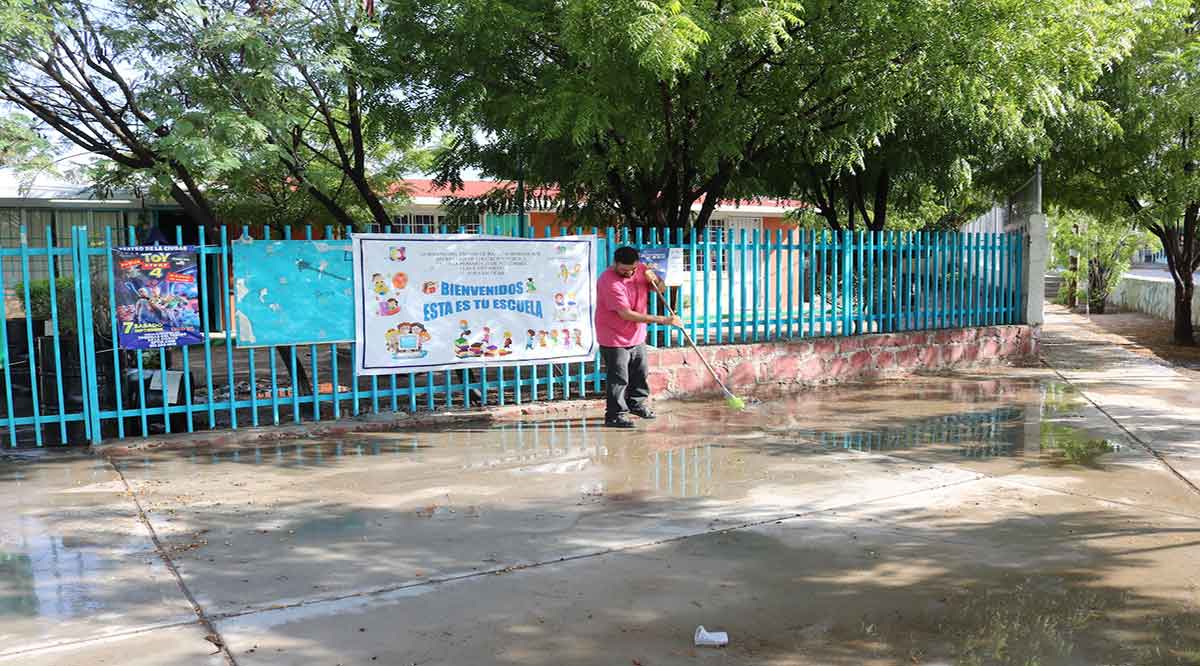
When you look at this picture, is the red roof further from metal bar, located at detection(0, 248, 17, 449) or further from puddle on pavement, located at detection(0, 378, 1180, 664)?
metal bar, located at detection(0, 248, 17, 449)

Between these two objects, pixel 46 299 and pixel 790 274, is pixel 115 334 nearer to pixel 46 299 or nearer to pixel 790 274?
pixel 790 274

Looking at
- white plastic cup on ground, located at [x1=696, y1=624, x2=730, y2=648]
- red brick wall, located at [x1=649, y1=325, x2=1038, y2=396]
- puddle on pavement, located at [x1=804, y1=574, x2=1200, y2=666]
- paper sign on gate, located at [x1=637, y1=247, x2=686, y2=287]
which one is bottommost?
puddle on pavement, located at [x1=804, y1=574, x2=1200, y2=666]

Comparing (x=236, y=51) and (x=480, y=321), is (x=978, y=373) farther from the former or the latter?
(x=236, y=51)

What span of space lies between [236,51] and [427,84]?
2.20 metres

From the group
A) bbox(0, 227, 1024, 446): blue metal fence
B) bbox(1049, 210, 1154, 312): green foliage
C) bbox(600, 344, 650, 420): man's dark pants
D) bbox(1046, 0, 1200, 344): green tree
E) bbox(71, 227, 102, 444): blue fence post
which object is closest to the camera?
bbox(71, 227, 102, 444): blue fence post

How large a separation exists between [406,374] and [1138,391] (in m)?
8.03

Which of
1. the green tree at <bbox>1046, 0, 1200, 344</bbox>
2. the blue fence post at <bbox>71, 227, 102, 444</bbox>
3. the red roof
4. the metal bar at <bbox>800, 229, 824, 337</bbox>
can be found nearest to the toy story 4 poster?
the blue fence post at <bbox>71, 227, 102, 444</bbox>

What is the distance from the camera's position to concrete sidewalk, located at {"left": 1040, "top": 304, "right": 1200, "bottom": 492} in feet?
26.3

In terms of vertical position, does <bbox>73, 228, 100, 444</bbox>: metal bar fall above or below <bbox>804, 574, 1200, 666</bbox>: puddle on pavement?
above

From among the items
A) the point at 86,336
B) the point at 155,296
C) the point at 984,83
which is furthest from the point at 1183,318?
the point at 86,336

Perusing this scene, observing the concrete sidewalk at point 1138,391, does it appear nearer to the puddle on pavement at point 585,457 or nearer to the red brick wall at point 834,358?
the puddle on pavement at point 585,457

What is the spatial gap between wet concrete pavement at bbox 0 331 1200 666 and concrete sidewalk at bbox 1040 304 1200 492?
41 cm

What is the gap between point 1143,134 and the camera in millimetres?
14148

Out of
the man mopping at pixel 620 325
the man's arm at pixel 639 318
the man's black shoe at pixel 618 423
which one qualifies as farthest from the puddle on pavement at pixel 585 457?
the man's arm at pixel 639 318
